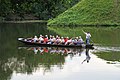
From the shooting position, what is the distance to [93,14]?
63.1m

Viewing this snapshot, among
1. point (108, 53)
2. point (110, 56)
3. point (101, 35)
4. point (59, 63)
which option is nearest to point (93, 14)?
point (101, 35)

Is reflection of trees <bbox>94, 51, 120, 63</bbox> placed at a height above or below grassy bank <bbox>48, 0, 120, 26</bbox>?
below

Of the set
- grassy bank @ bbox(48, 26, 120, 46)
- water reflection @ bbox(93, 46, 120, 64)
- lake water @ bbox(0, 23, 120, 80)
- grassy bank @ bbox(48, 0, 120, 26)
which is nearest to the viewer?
lake water @ bbox(0, 23, 120, 80)

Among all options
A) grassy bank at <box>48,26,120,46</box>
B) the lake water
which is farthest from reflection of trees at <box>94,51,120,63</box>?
grassy bank at <box>48,26,120,46</box>

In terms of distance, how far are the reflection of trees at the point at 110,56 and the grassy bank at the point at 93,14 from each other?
1316 inches

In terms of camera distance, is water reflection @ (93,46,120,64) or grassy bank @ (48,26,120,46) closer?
water reflection @ (93,46,120,64)

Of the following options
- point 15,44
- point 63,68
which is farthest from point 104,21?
point 63,68

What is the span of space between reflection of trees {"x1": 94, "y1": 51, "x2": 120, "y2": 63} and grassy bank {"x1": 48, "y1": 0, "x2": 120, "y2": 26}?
1316 inches

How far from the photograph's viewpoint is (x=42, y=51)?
2878 cm

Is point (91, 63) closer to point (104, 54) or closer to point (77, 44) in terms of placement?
point (104, 54)

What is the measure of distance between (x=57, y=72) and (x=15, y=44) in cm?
1374

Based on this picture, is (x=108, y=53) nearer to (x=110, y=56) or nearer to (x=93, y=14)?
(x=110, y=56)

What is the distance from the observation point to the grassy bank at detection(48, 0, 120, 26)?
60.9 metres

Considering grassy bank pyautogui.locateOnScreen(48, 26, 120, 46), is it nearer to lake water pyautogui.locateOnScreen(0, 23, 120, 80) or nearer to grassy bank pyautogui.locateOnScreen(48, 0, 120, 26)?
lake water pyautogui.locateOnScreen(0, 23, 120, 80)
